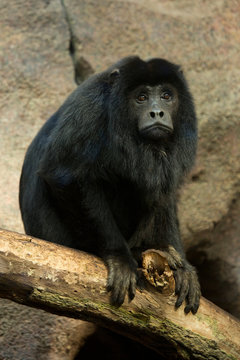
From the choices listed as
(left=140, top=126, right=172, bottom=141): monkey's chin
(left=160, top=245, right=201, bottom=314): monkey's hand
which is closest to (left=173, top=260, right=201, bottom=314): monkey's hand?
(left=160, top=245, right=201, bottom=314): monkey's hand

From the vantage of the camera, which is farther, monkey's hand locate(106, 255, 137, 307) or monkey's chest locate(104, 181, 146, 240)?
monkey's chest locate(104, 181, 146, 240)

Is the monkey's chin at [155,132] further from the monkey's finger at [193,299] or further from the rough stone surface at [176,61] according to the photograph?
the rough stone surface at [176,61]

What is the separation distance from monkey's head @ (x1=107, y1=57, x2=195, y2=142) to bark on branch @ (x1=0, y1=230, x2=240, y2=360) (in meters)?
0.93

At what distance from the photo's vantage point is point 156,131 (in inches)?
153

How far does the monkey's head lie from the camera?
3928 mm

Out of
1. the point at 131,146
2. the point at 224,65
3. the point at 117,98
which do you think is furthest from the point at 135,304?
the point at 224,65

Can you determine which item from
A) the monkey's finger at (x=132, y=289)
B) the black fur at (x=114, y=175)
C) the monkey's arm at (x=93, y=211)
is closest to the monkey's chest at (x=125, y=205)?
the black fur at (x=114, y=175)

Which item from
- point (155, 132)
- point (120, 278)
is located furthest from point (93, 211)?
point (155, 132)

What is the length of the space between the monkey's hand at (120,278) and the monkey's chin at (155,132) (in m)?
0.85

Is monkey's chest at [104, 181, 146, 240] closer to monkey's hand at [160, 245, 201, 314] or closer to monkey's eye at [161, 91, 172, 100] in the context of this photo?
monkey's hand at [160, 245, 201, 314]

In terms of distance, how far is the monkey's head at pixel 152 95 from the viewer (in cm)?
393

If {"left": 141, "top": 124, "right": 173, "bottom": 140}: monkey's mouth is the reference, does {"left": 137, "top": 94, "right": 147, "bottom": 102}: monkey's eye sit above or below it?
above

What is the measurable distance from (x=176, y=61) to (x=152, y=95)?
84.2 inches

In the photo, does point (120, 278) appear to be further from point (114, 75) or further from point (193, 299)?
point (114, 75)
